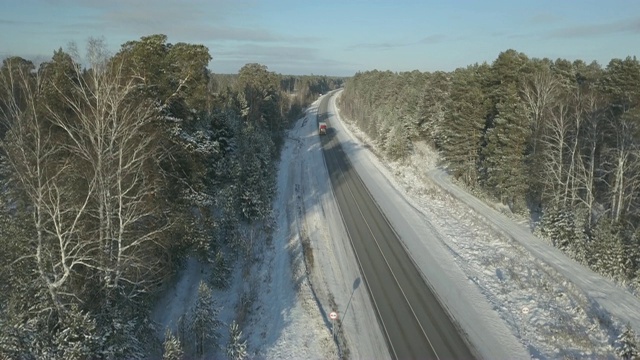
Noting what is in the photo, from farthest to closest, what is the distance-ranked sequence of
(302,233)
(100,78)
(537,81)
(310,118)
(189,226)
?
(310,118)
(537,81)
(302,233)
(189,226)
(100,78)

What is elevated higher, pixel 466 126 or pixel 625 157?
pixel 466 126

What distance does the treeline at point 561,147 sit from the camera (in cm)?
2931

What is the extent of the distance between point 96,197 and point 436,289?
19335 millimetres

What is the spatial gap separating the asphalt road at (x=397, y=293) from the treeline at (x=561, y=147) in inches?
424

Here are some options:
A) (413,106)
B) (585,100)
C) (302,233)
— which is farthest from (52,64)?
(413,106)

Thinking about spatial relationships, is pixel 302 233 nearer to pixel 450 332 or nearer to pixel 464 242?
pixel 464 242

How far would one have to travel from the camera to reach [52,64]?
21.2 m

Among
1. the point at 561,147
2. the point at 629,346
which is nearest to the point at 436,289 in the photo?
the point at 629,346

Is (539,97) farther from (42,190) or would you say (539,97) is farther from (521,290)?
(42,190)

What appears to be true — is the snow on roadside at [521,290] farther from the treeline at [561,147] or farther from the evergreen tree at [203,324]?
the evergreen tree at [203,324]

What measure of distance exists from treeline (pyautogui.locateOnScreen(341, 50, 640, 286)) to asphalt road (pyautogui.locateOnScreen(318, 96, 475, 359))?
35.3 ft

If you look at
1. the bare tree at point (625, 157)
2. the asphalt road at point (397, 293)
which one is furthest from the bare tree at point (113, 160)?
Answer: the bare tree at point (625, 157)

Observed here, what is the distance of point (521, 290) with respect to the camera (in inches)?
1035

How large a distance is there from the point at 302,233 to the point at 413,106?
35682 millimetres
